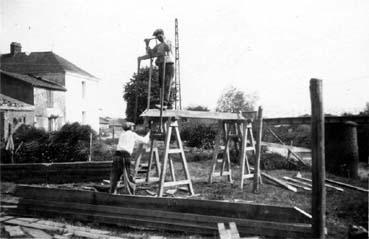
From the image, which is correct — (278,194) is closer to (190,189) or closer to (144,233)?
(190,189)

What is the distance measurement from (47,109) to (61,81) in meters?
4.27

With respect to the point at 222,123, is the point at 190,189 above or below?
below

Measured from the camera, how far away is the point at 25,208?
24.8 feet

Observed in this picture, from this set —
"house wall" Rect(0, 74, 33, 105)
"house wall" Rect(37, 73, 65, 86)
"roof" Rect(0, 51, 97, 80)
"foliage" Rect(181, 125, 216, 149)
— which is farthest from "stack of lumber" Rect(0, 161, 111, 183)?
"roof" Rect(0, 51, 97, 80)

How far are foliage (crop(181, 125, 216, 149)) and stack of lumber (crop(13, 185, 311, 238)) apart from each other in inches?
615

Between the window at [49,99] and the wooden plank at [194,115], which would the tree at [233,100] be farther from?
the wooden plank at [194,115]

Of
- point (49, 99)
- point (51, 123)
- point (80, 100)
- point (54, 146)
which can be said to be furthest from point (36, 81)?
point (54, 146)

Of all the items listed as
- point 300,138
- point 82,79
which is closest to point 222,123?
point 300,138

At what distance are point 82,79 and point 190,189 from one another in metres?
31.5

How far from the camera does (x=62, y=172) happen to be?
1158 cm

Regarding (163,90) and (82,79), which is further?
(82,79)

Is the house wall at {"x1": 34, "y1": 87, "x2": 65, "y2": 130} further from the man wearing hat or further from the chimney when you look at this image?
the man wearing hat

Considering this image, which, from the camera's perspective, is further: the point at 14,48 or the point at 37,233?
the point at 14,48

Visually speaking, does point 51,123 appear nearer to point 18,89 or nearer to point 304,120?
point 18,89
